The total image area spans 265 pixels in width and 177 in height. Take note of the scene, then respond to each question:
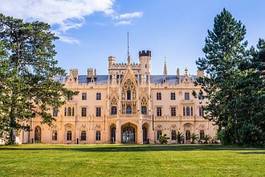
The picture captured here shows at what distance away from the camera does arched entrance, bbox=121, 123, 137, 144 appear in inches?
2849

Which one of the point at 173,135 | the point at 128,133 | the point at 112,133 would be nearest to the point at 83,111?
the point at 112,133

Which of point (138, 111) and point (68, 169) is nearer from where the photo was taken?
point (68, 169)

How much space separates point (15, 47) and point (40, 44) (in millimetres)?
2521

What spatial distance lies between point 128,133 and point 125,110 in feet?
13.4

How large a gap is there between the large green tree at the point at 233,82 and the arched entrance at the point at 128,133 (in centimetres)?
2698

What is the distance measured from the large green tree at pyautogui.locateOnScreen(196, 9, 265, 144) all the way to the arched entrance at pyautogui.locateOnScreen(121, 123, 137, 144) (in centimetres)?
2698

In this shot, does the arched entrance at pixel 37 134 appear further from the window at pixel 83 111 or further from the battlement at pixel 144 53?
the battlement at pixel 144 53

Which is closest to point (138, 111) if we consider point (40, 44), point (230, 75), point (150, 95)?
point (150, 95)

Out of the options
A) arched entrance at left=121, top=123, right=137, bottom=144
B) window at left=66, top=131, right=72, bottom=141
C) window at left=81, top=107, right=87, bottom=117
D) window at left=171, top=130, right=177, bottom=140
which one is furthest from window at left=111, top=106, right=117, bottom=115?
window at left=171, top=130, right=177, bottom=140

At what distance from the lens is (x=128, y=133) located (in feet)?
239

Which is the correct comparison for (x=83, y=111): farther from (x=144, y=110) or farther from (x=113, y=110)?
(x=144, y=110)

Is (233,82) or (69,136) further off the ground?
(233,82)

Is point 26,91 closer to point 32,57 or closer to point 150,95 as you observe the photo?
point 32,57

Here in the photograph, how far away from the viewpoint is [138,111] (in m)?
71.2
